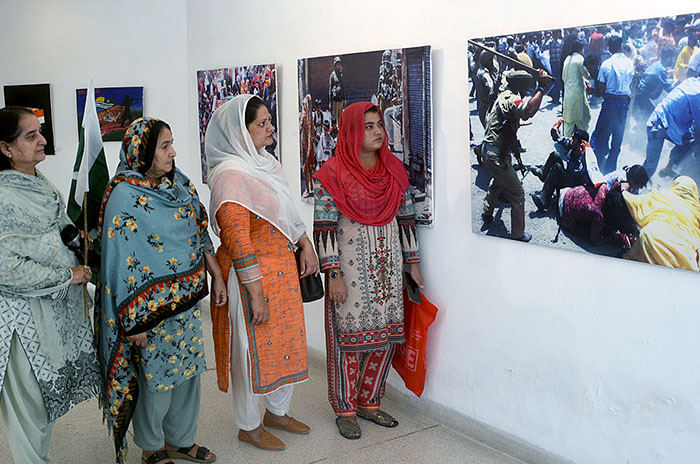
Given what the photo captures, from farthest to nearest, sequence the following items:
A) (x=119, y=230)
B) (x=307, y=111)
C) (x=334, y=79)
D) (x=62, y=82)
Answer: (x=62, y=82) → (x=307, y=111) → (x=334, y=79) → (x=119, y=230)

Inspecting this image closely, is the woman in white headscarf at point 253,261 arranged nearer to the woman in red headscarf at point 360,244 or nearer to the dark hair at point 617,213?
the woman in red headscarf at point 360,244

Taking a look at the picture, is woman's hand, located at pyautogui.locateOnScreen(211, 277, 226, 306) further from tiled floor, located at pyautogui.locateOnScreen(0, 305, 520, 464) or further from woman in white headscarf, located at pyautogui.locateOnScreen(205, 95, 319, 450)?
tiled floor, located at pyautogui.locateOnScreen(0, 305, 520, 464)

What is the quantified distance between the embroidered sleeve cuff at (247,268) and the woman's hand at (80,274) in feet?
1.98

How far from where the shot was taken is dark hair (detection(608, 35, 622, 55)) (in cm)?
252

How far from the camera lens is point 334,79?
12.8 feet

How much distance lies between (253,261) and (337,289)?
0.47 m

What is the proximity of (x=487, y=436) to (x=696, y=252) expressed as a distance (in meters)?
1.39

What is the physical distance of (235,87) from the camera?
16.0 feet

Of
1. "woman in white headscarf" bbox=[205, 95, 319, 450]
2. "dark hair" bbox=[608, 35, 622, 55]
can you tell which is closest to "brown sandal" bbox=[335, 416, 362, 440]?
"woman in white headscarf" bbox=[205, 95, 319, 450]

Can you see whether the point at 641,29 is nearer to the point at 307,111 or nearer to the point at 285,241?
the point at 285,241

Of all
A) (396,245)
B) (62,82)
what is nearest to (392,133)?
(396,245)

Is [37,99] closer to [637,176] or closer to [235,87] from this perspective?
[235,87]

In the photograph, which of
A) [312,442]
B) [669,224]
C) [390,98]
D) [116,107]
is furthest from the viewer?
[116,107]

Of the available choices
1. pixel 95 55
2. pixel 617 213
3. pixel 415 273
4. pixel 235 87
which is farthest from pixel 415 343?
pixel 95 55
